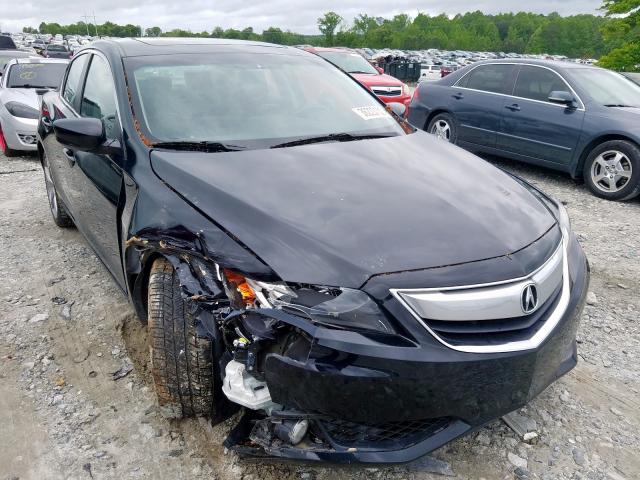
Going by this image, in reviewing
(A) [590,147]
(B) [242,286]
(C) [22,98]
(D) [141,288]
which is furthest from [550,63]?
(C) [22,98]

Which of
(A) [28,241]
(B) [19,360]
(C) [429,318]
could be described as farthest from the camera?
(A) [28,241]

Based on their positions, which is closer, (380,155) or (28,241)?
(380,155)

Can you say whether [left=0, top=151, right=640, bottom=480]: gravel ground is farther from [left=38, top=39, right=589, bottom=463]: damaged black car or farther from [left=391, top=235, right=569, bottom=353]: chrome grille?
[left=391, top=235, right=569, bottom=353]: chrome grille

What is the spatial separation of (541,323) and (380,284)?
25.0 inches

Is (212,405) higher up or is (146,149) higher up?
(146,149)

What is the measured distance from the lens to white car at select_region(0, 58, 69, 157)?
7258 mm

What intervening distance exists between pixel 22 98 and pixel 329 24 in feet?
278

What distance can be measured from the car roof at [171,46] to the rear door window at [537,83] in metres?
4.15

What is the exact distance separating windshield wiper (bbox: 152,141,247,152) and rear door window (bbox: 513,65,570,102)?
5.27m

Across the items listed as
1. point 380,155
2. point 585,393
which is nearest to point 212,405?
point 380,155

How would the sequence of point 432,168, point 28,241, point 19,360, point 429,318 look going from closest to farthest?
1. point 429,318
2. point 432,168
3. point 19,360
4. point 28,241

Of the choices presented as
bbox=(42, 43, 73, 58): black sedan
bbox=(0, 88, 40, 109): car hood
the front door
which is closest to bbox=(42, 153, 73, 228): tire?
the front door

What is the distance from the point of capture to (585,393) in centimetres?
257

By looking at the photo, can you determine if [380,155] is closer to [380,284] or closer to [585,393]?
[380,284]
